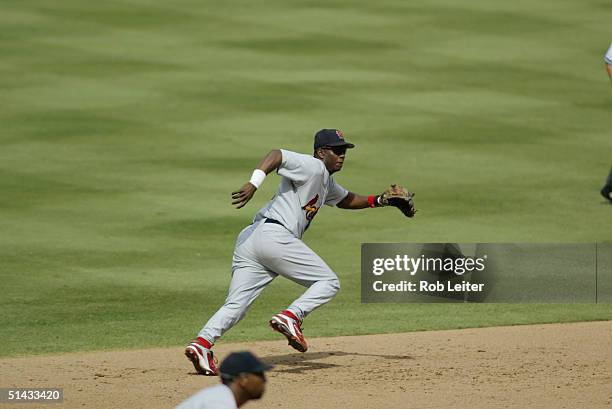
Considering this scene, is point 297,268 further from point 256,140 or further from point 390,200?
point 256,140

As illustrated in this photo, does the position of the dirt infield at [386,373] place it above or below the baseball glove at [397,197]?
below

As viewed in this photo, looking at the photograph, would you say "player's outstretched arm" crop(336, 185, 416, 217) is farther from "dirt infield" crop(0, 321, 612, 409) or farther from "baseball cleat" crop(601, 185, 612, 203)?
"baseball cleat" crop(601, 185, 612, 203)

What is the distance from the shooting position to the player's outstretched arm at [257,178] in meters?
8.65

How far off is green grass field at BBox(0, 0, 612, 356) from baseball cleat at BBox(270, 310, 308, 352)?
1991mm

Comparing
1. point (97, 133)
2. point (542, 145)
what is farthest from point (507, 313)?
point (97, 133)

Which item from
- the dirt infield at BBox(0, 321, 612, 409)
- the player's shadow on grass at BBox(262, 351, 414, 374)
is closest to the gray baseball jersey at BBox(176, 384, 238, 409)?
the dirt infield at BBox(0, 321, 612, 409)

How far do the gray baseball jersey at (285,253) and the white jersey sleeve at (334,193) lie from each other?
27 centimetres

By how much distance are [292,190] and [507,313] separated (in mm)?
3817

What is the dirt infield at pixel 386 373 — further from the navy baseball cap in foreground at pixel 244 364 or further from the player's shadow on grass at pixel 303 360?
the navy baseball cap in foreground at pixel 244 364

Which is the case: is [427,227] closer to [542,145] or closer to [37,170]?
[542,145]

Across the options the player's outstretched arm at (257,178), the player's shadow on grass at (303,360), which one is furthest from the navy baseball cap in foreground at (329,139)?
the player's shadow on grass at (303,360)

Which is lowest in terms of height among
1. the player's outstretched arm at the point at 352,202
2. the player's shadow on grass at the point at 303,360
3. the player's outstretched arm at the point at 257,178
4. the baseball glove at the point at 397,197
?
the player's shadow on grass at the point at 303,360

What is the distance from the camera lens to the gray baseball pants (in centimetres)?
923

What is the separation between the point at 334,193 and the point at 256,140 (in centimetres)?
981
